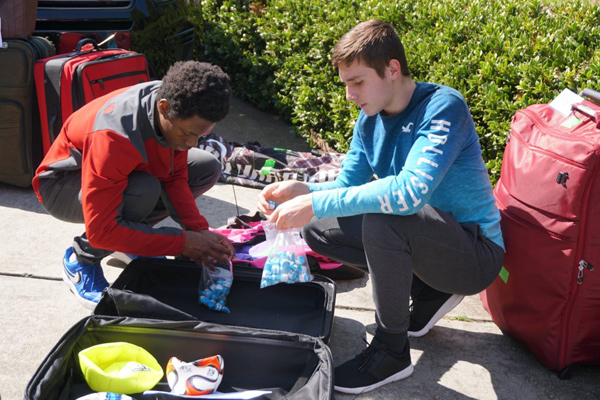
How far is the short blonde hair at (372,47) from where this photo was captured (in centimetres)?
228

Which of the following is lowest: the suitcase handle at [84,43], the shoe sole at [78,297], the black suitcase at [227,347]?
the shoe sole at [78,297]

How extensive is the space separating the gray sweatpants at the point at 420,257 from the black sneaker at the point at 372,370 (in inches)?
4.4

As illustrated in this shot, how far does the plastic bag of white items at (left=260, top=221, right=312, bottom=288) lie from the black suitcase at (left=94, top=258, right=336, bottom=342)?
0.13 m

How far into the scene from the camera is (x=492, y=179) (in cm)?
357

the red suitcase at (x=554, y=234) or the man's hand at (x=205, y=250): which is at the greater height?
the red suitcase at (x=554, y=234)

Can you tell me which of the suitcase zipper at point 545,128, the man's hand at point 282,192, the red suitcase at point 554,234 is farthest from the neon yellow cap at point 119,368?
the suitcase zipper at point 545,128

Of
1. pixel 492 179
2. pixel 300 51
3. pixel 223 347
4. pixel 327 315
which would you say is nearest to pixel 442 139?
pixel 327 315

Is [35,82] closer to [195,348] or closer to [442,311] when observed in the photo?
[195,348]

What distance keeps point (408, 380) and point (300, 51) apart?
3173 mm

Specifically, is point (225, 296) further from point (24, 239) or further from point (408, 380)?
point (24, 239)

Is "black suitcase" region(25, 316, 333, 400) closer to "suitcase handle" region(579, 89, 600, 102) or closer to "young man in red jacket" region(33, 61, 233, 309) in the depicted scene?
"young man in red jacket" region(33, 61, 233, 309)

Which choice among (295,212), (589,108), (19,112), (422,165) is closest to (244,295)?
(295,212)

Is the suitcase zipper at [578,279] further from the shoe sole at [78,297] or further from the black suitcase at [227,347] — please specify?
the shoe sole at [78,297]

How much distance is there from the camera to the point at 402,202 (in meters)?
2.19
